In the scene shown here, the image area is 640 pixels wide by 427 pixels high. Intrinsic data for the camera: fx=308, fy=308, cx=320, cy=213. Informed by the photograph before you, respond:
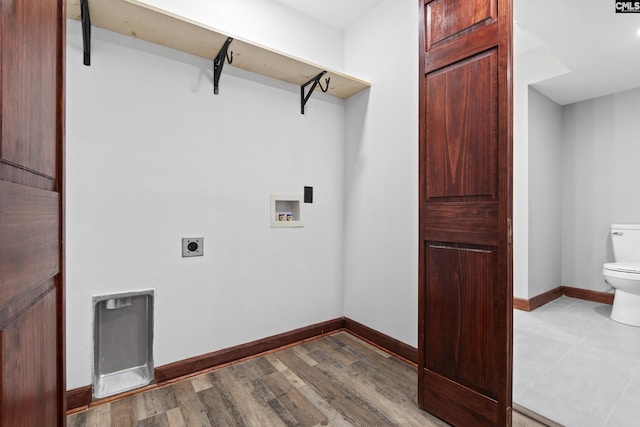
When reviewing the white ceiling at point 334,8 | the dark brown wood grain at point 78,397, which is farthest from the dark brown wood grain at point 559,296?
the dark brown wood grain at point 78,397

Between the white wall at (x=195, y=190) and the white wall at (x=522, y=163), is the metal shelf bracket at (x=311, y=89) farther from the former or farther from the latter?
the white wall at (x=522, y=163)

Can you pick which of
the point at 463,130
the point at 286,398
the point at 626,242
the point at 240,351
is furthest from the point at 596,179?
the point at 240,351

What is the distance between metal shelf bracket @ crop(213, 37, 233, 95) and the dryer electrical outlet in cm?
95

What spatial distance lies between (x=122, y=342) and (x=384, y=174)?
195cm

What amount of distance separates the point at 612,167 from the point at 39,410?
4401mm

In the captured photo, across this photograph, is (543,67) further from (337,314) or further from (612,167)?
(337,314)

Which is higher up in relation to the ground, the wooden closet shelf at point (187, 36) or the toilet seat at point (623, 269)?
the wooden closet shelf at point (187, 36)

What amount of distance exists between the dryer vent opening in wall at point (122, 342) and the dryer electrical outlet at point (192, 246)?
0.30m

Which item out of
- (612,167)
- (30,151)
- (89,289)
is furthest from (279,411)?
(612,167)

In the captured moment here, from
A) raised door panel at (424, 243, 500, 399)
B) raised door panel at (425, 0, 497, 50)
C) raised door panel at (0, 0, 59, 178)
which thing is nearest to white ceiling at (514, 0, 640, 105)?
raised door panel at (425, 0, 497, 50)

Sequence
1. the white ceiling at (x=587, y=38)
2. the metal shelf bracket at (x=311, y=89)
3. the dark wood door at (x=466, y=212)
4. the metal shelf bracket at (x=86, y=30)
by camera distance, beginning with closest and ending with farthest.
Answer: the dark wood door at (x=466, y=212) → the metal shelf bracket at (x=86, y=30) → the white ceiling at (x=587, y=38) → the metal shelf bracket at (x=311, y=89)

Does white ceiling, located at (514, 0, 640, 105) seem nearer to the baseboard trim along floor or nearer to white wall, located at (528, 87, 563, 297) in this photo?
white wall, located at (528, 87, 563, 297)

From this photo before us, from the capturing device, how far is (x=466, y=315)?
4.69 feet

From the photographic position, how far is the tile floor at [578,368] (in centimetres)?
154
